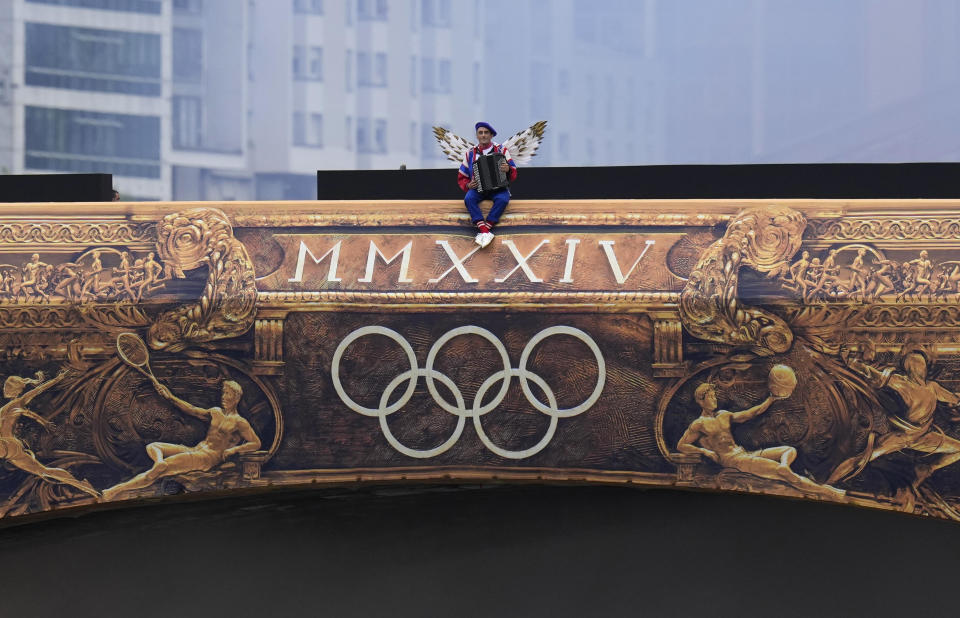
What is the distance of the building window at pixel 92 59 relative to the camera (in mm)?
31750

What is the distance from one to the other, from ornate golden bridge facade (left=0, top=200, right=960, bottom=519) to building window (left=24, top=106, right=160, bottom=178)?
25.3 metres

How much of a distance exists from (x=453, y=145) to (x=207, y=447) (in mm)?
3150

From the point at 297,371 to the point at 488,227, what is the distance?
1903 mm

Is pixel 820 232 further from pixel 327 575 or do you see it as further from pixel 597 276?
pixel 327 575

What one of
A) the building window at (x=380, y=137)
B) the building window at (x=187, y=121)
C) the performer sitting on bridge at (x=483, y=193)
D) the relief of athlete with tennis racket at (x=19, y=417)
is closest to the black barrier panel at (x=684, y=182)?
the performer sitting on bridge at (x=483, y=193)

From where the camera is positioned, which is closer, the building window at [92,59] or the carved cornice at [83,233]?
the carved cornice at [83,233]

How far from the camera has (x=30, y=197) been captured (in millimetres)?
8672

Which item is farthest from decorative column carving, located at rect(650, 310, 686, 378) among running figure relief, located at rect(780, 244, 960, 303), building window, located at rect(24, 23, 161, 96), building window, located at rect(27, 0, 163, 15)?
building window, located at rect(27, 0, 163, 15)

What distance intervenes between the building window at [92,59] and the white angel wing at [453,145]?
26.7 meters

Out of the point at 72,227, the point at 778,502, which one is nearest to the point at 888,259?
the point at 778,502

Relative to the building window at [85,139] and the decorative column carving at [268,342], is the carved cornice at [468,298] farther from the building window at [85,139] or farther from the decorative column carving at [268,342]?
the building window at [85,139]

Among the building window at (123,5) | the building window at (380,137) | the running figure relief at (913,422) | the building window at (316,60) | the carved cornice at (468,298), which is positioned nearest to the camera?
the running figure relief at (913,422)

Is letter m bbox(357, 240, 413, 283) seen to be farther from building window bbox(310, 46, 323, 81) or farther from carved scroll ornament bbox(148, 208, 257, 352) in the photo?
building window bbox(310, 46, 323, 81)

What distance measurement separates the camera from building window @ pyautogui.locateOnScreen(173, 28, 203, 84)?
33.1 m
